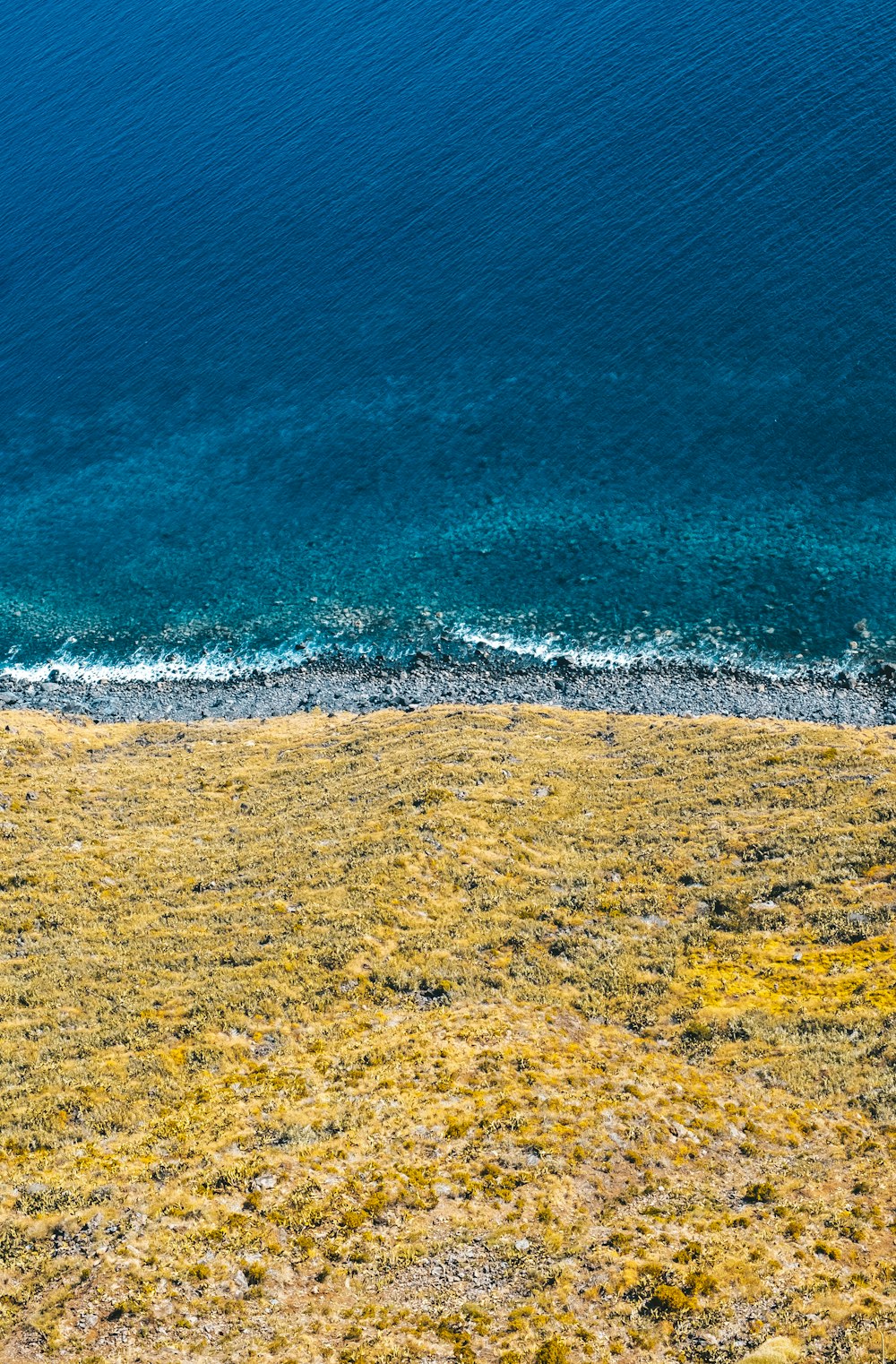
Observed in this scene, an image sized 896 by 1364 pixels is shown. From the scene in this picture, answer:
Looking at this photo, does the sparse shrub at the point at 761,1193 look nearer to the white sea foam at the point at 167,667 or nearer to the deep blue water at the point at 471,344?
the deep blue water at the point at 471,344

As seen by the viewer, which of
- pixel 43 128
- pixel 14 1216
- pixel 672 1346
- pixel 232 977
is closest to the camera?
pixel 672 1346

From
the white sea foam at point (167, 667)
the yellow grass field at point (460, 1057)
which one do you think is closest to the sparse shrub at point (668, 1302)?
the yellow grass field at point (460, 1057)

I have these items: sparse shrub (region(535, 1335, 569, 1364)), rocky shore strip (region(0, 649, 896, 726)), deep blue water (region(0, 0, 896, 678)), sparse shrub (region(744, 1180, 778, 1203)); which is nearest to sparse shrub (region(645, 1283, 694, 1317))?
sparse shrub (region(535, 1335, 569, 1364))

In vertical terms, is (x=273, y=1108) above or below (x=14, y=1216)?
below

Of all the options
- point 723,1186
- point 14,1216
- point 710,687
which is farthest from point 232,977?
point 710,687

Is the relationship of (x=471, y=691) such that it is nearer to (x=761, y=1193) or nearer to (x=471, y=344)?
(x=761, y=1193)

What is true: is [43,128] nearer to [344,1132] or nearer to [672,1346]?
[344,1132]

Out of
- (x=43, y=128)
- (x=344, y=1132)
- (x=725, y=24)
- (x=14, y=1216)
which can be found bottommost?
(x=344, y=1132)
